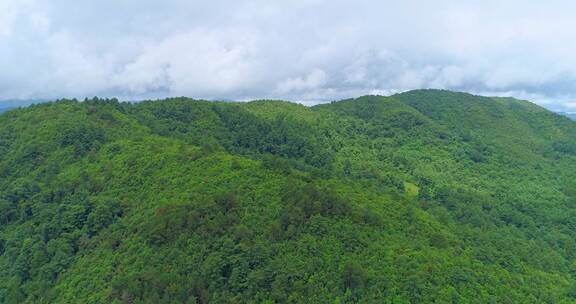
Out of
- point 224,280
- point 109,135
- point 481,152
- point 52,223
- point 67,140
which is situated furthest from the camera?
point 481,152

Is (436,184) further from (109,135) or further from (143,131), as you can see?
(109,135)

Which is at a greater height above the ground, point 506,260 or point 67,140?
point 67,140

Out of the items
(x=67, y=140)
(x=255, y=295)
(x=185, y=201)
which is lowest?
(x=255, y=295)

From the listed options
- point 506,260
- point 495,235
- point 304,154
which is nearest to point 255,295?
point 506,260

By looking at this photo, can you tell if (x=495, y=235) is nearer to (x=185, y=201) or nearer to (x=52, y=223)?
(x=185, y=201)

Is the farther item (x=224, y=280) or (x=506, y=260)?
(x=506, y=260)

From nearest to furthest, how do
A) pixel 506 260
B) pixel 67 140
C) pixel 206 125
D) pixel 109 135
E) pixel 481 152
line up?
pixel 506 260, pixel 67 140, pixel 109 135, pixel 206 125, pixel 481 152
